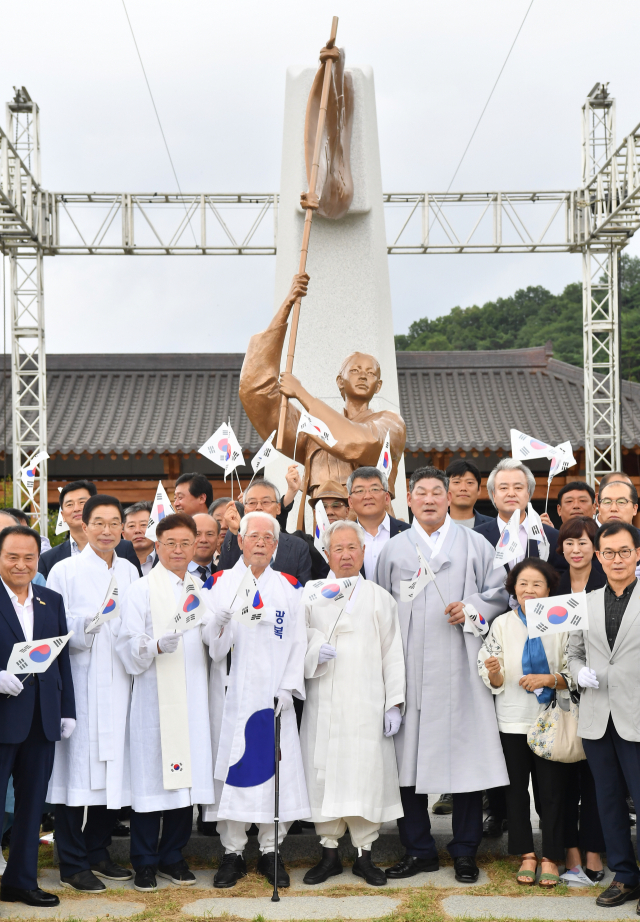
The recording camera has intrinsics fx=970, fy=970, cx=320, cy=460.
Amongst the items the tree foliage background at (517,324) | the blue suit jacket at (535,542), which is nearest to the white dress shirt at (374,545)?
the blue suit jacket at (535,542)

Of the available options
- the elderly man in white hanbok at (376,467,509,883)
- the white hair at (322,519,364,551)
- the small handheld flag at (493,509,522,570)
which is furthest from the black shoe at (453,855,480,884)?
the white hair at (322,519,364,551)

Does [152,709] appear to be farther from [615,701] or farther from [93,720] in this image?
[615,701]

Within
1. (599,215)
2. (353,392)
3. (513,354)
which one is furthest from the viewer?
(513,354)

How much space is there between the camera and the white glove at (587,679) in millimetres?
3848

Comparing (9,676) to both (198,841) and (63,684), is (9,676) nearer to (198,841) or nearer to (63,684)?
(63,684)

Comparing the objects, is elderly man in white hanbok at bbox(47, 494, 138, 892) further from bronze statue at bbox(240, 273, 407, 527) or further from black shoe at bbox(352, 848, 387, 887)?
bronze statue at bbox(240, 273, 407, 527)

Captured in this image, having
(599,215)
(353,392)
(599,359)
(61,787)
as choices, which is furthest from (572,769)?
(599,359)

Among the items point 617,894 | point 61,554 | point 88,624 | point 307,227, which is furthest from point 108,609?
point 307,227

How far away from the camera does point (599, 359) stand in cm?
2245

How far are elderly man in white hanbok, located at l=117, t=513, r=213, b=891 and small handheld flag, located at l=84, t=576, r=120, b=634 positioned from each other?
14 centimetres

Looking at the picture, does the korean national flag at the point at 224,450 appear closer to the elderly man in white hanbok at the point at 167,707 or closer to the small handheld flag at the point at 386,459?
the small handheld flag at the point at 386,459

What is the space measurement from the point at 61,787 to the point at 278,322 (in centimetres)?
303

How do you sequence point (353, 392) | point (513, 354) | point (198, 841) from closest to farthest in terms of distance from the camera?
1. point (198, 841)
2. point (353, 392)
3. point (513, 354)

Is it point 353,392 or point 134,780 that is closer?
point 134,780
